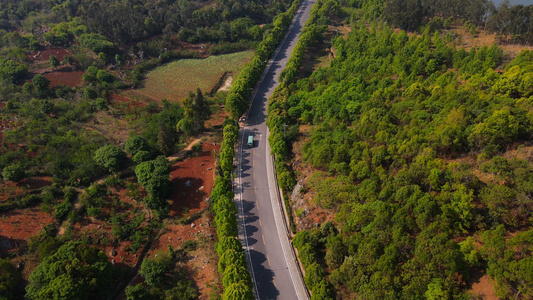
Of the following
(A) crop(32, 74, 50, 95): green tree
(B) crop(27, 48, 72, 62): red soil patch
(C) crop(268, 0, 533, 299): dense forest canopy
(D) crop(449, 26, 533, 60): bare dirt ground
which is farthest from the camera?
(B) crop(27, 48, 72, 62): red soil patch

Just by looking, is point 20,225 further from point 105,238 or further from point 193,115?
point 193,115

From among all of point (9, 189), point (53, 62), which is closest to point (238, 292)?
point (9, 189)

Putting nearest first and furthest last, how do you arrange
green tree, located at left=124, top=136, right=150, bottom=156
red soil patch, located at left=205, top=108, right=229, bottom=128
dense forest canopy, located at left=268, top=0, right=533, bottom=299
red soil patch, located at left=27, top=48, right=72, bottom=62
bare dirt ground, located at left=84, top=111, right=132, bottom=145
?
1. dense forest canopy, located at left=268, top=0, right=533, bottom=299
2. green tree, located at left=124, top=136, right=150, bottom=156
3. bare dirt ground, located at left=84, top=111, right=132, bottom=145
4. red soil patch, located at left=205, top=108, right=229, bottom=128
5. red soil patch, located at left=27, top=48, right=72, bottom=62

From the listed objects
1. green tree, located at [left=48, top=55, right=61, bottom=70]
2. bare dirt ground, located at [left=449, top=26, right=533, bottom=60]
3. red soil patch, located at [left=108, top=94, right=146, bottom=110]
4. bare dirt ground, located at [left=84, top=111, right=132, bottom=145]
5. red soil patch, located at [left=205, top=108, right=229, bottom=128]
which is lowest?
bare dirt ground, located at [left=84, top=111, right=132, bottom=145]

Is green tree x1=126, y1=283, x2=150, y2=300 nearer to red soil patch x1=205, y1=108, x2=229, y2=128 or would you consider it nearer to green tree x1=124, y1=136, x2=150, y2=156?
green tree x1=124, y1=136, x2=150, y2=156

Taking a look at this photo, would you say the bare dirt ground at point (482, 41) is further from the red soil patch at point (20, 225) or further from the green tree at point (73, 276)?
the red soil patch at point (20, 225)

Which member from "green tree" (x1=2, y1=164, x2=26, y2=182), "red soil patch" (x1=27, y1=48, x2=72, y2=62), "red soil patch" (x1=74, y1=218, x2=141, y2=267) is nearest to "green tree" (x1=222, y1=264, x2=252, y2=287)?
"red soil patch" (x1=74, y1=218, x2=141, y2=267)

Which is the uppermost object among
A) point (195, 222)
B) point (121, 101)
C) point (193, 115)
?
point (193, 115)
